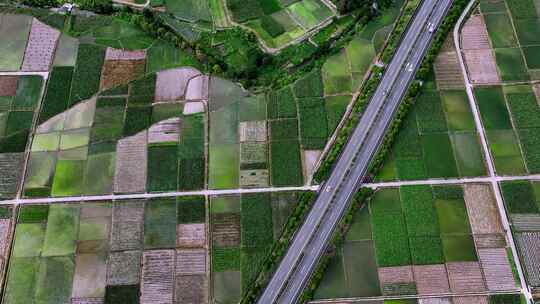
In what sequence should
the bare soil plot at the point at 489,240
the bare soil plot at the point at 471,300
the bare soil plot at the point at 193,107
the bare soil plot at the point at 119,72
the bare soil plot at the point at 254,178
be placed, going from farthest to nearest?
the bare soil plot at the point at 119,72 → the bare soil plot at the point at 193,107 → the bare soil plot at the point at 254,178 → the bare soil plot at the point at 489,240 → the bare soil plot at the point at 471,300

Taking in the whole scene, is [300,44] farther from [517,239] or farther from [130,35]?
[517,239]

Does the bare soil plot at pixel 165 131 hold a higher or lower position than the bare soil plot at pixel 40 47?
lower

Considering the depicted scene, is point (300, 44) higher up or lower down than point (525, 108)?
higher up

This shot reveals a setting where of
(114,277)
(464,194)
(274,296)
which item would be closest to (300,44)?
(464,194)

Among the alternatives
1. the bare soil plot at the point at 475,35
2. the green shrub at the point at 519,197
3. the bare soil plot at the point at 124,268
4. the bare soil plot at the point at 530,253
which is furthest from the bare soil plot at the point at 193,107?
the bare soil plot at the point at 530,253

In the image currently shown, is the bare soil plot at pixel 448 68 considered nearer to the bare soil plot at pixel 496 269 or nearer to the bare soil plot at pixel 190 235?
the bare soil plot at pixel 496 269

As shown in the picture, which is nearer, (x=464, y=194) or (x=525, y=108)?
(x=464, y=194)

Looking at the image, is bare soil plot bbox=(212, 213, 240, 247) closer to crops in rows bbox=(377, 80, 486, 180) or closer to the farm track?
crops in rows bbox=(377, 80, 486, 180)

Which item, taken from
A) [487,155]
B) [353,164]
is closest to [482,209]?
[487,155]
